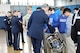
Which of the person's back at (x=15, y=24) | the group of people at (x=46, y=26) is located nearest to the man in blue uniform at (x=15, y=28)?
the person's back at (x=15, y=24)

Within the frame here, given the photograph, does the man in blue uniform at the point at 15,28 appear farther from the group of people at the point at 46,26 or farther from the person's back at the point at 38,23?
the person's back at the point at 38,23

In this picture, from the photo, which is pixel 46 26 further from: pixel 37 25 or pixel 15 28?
pixel 15 28

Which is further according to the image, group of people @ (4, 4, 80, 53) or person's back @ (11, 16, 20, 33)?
person's back @ (11, 16, 20, 33)

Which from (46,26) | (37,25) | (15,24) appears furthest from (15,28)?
(37,25)

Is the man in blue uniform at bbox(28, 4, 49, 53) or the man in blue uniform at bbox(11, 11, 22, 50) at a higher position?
the man in blue uniform at bbox(28, 4, 49, 53)

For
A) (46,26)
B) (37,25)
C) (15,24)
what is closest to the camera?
(37,25)

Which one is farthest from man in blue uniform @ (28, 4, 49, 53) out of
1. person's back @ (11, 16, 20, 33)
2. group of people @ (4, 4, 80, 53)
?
person's back @ (11, 16, 20, 33)

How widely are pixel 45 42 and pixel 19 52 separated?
161 cm

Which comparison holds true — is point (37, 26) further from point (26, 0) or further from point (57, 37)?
point (26, 0)

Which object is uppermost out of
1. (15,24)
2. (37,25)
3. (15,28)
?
(37,25)

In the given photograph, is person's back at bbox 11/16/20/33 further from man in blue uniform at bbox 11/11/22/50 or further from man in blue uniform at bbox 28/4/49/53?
man in blue uniform at bbox 28/4/49/53

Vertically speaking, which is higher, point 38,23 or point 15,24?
point 38,23

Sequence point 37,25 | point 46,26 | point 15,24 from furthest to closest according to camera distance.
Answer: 1. point 15,24
2. point 46,26
3. point 37,25

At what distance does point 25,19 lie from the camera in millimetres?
6312
